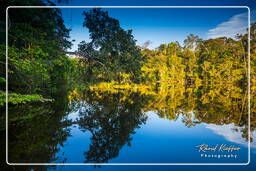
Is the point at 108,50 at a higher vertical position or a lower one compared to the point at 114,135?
higher

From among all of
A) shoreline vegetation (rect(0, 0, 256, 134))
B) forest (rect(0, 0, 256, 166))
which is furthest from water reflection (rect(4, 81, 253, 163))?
shoreline vegetation (rect(0, 0, 256, 134))

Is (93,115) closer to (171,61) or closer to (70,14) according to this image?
(70,14)

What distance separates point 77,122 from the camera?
186 inches

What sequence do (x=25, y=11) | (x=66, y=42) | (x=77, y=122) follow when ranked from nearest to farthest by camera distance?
(x=77, y=122) < (x=25, y=11) < (x=66, y=42)

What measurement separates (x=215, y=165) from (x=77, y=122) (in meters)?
3.54

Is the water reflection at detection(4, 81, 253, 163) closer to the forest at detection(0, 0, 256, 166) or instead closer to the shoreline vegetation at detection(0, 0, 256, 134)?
the forest at detection(0, 0, 256, 166)

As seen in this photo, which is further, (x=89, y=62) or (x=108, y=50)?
(x=89, y=62)

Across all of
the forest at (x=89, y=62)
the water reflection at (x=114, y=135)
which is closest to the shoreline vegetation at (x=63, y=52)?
the forest at (x=89, y=62)

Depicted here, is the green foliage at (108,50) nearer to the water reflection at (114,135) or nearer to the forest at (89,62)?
the forest at (89,62)

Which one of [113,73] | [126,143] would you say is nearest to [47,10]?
[113,73]

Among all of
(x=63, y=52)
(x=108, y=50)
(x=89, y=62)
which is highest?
(x=108, y=50)

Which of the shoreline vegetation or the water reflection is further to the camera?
the shoreline vegetation

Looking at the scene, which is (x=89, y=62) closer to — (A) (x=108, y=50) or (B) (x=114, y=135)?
(A) (x=108, y=50)

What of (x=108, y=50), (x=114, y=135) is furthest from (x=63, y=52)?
(x=114, y=135)
